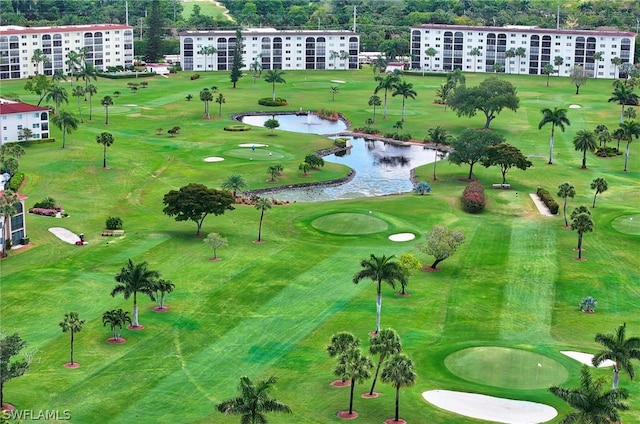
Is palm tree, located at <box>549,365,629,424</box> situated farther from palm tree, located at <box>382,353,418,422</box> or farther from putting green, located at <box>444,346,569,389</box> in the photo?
putting green, located at <box>444,346,569,389</box>

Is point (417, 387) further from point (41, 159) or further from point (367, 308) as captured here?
point (41, 159)

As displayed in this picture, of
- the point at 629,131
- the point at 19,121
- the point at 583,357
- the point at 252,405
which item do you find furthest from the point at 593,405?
the point at 19,121

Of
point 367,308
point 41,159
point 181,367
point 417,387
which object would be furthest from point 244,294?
point 41,159

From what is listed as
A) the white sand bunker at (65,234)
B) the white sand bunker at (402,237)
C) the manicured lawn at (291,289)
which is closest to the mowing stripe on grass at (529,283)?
the manicured lawn at (291,289)

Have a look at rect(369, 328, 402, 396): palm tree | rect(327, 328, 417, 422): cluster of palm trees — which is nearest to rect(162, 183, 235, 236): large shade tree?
rect(327, 328, 417, 422): cluster of palm trees

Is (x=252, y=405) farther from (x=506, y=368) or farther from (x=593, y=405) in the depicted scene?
(x=506, y=368)

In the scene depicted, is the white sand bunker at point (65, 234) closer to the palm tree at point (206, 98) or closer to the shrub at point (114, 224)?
the shrub at point (114, 224)
